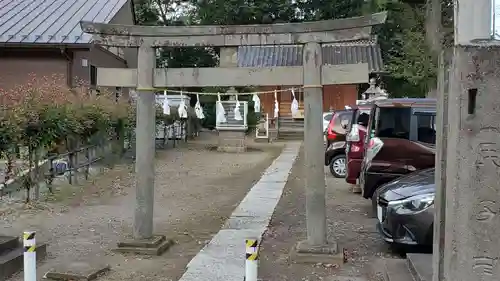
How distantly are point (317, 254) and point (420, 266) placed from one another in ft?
5.76

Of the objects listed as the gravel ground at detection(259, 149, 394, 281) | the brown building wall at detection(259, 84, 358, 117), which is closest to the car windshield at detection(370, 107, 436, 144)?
the gravel ground at detection(259, 149, 394, 281)

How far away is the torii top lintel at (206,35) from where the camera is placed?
7703mm

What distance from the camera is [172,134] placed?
86.4 feet

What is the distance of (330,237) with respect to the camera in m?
8.63

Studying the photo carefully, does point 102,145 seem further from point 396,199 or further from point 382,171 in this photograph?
point 396,199

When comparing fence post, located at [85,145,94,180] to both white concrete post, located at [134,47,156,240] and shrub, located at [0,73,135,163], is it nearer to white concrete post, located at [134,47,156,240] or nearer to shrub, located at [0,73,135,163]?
shrub, located at [0,73,135,163]

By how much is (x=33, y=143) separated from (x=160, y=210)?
2.71 meters

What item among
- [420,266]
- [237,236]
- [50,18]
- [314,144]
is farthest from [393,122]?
[50,18]

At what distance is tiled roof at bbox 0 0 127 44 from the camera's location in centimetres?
2006

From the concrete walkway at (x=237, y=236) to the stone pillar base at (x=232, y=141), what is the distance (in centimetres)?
851

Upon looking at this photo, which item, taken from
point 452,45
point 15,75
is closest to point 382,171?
point 452,45

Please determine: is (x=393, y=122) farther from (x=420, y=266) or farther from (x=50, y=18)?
(x=50, y=18)

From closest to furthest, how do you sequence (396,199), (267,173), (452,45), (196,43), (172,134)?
(452,45) < (396,199) < (196,43) < (267,173) < (172,134)

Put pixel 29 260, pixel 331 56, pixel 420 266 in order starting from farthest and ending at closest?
pixel 331 56, pixel 420 266, pixel 29 260
